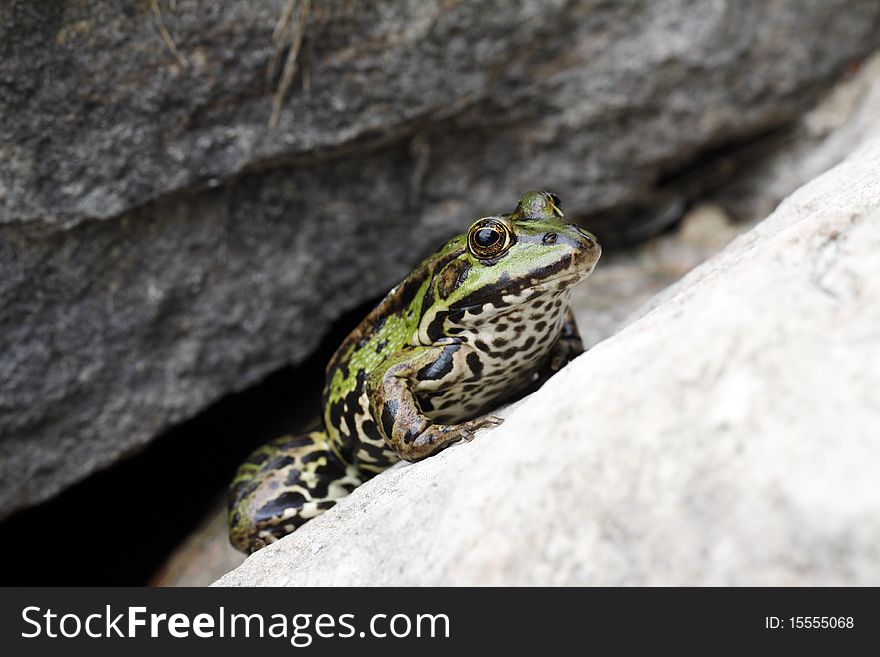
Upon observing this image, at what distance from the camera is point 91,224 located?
3666 millimetres

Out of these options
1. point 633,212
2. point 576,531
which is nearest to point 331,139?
point 633,212

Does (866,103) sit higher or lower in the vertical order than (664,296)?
higher

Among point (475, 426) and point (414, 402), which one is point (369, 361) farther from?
point (475, 426)

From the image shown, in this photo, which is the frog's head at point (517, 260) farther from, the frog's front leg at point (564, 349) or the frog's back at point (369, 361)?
the frog's front leg at point (564, 349)

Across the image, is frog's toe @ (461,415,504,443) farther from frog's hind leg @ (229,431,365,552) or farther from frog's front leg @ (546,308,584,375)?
frog's hind leg @ (229,431,365,552)

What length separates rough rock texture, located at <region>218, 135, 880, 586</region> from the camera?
172 centimetres

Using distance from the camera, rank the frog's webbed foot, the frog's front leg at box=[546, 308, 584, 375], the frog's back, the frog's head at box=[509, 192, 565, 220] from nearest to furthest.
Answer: the frog's webbed foot < the frog's head at box=[509, 192, 565, 220] < the frog's back < the frog's front leg at box=[546, 308, 584, 375]

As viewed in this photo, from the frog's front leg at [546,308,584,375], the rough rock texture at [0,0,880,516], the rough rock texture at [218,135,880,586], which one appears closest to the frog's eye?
the frog's front leg at [546,308,584,375]

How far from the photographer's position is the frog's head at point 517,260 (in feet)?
10.00

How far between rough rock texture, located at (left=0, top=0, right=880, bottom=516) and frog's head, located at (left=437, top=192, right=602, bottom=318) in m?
1.16

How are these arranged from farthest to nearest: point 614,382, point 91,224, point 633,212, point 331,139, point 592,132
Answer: point 633,212 → point 592,132 → point 331,139 → point 91,224 → point 614,382

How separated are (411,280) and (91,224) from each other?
1.44 m

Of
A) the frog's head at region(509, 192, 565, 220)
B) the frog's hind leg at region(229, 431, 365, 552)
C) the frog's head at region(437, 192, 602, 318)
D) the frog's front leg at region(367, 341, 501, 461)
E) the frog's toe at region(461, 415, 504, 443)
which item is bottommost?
the frog's hind leg at region(229, 431, 365, 552)

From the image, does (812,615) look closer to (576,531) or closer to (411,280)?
(576,531)
